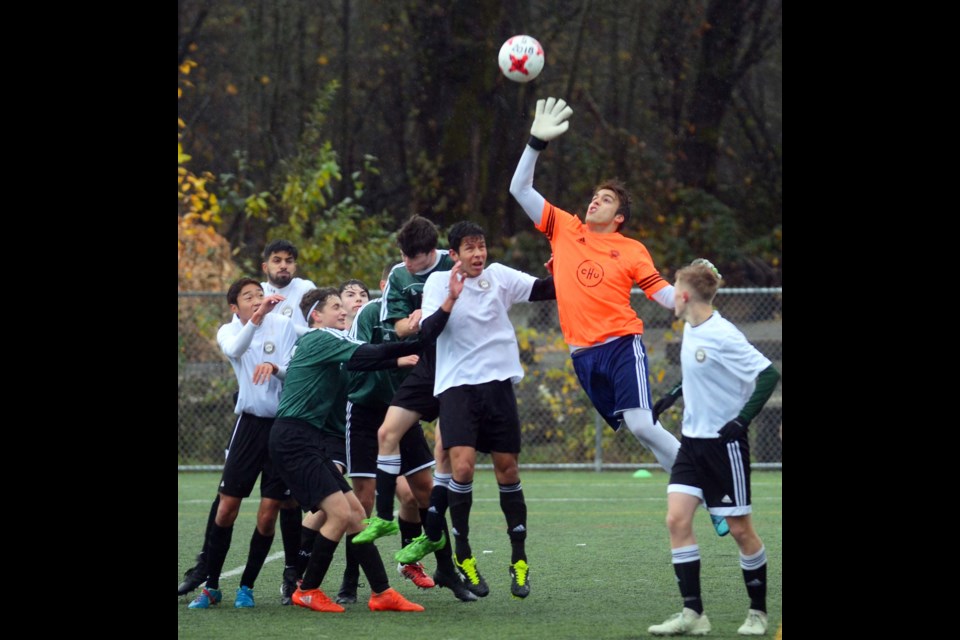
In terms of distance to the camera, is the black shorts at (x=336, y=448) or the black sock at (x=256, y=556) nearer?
the black sock at (x=256, y=556)

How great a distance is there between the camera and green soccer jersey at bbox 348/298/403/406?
303 inches

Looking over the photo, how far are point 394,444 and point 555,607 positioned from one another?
4.38 feet

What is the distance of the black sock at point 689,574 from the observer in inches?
232

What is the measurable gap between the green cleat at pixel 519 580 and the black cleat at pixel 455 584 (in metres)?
0.27

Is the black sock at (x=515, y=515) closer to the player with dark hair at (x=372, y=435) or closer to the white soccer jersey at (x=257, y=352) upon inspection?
the player with dark hair at (x=372, y=435)

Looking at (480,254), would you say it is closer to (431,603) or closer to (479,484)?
(431,603)

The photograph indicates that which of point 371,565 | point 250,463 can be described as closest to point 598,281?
point 371,565

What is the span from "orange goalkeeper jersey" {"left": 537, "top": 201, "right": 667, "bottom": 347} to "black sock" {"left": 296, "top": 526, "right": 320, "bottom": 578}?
1.96 metres

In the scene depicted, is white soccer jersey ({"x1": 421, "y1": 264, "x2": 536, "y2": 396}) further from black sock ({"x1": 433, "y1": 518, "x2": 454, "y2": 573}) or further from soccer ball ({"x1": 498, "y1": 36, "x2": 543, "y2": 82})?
soccer ball ({"x1": 498, "y1": 36, "x2": 543, "y2": 82})

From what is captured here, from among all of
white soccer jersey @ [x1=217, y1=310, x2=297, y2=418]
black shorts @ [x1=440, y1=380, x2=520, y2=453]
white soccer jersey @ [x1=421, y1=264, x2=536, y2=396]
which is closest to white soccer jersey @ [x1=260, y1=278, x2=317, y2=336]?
white soccer jersey @ [x1=217, y1=310, x2=297, y2=418]

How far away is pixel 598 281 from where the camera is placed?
7602 millimetres

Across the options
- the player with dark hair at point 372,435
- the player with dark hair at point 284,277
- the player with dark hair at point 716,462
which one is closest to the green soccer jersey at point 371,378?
the player with dark hair at point 372,435

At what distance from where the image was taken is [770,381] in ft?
19.0
